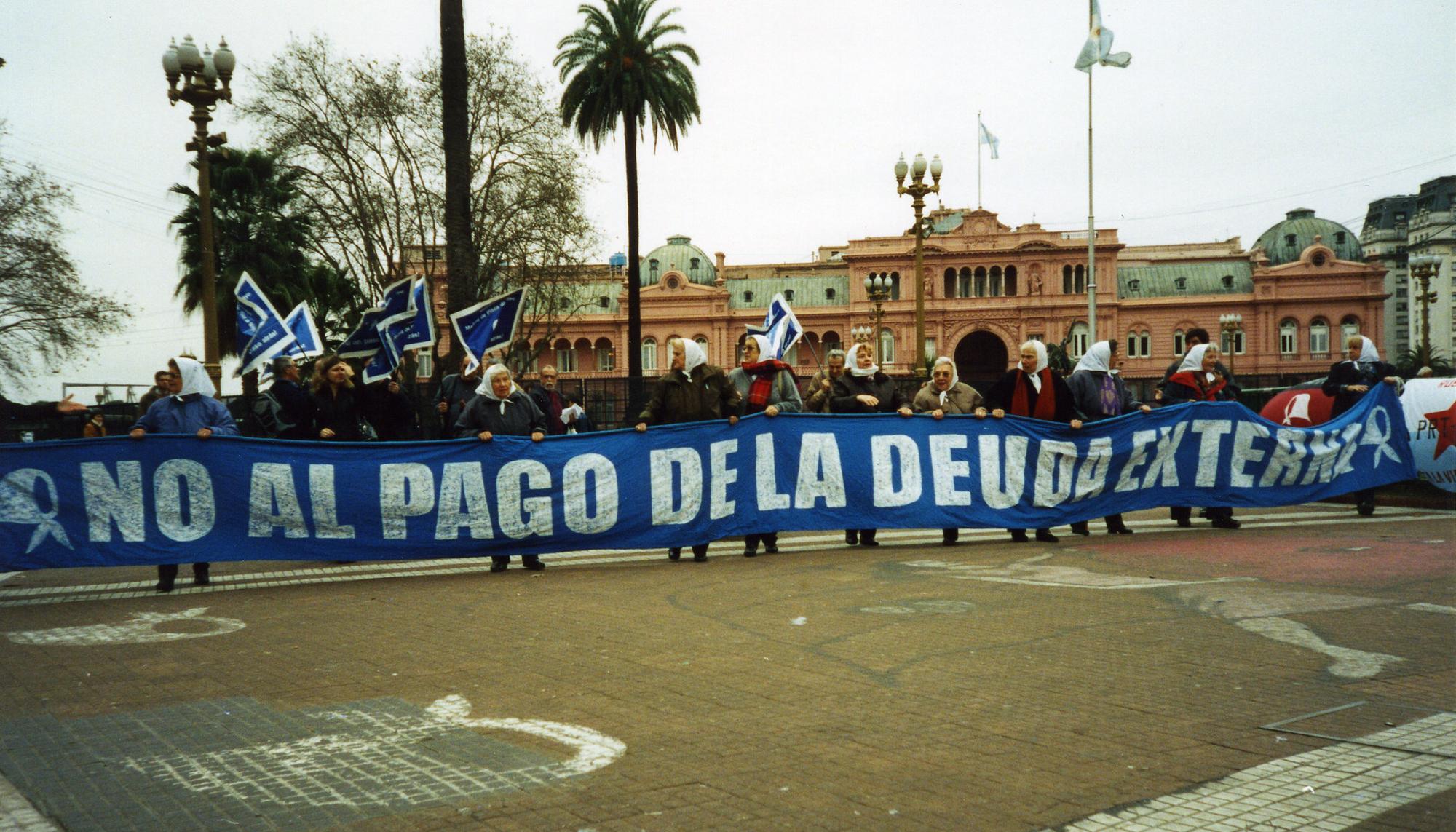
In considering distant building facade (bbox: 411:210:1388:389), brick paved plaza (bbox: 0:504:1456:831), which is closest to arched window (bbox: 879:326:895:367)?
distant building facade (bbox: 411:210:1388:389)

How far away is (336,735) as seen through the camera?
4453 millimetres

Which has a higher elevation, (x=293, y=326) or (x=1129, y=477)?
(x=293, y=326)

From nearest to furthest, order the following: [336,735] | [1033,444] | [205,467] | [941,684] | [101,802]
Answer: [101,802]
[336,735]
[941,684]
[205,467]
[1033,444]

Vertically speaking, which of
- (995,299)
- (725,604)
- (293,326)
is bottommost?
(725,604)

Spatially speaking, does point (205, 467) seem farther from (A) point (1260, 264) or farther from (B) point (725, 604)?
(A) point (1260, 264)

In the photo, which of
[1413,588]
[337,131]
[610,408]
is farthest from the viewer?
[337,131]

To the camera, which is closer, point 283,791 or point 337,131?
point 283,791

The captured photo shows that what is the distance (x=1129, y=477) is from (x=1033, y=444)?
1.19 m

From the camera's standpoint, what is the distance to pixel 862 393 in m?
11.6

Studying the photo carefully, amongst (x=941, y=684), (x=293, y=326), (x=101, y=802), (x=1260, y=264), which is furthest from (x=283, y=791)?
(x=1260, y=264)

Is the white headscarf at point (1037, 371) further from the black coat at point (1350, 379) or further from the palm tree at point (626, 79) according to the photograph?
the palm tree at point (626, 79)

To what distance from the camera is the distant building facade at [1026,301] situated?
79.6m

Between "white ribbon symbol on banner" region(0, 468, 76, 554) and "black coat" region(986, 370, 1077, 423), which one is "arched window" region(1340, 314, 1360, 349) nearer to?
"black coat" region(986, 370, 1077, 423)

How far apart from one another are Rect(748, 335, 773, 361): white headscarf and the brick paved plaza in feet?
10.8
